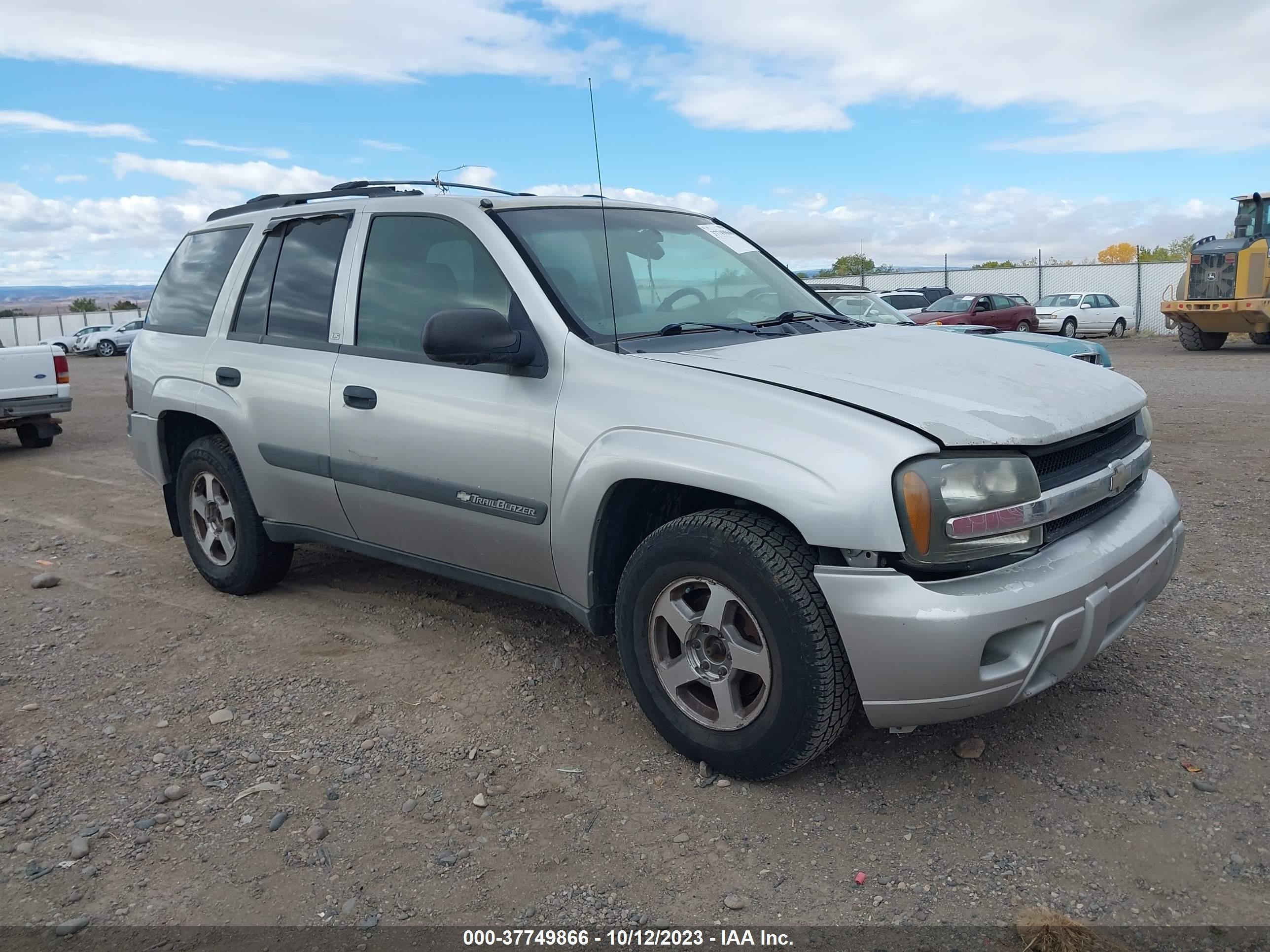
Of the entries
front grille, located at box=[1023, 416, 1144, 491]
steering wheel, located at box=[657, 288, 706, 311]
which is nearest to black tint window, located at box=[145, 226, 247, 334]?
steering wheel, located at box=[657, 288, 706, 311]

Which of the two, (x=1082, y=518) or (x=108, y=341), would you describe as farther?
(x=108, y=341)

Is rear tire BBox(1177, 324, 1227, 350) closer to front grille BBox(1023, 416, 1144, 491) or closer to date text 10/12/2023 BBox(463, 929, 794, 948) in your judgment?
front grille BBox(1023, 416, 1144, 491)

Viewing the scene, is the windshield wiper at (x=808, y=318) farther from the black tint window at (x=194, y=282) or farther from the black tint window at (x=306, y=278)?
the black tint window at (x=194, y=282)

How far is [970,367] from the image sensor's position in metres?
3.24

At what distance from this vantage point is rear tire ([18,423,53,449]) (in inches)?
434

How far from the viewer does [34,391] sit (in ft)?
34.8

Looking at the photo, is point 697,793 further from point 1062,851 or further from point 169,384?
point 169,384

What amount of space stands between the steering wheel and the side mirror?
2.10 ft

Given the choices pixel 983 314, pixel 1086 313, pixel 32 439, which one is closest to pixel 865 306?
pixel 32 439

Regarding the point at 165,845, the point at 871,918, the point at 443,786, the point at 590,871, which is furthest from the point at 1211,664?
the point at 165,845

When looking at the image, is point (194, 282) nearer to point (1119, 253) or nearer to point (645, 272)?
point (645, 272)

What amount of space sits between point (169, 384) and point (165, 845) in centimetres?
270

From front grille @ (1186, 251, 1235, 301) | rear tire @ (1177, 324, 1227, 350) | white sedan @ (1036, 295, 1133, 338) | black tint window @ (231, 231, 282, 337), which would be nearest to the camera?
black tint window @ (231, 231, 282, 337)

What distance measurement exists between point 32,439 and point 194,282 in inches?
298
